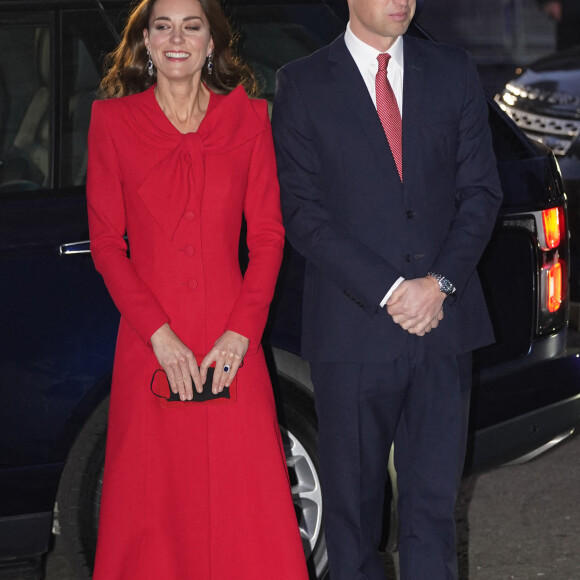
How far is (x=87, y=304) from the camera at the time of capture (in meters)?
3.88

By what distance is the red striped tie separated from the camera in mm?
3479

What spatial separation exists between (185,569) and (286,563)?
10.1 inches

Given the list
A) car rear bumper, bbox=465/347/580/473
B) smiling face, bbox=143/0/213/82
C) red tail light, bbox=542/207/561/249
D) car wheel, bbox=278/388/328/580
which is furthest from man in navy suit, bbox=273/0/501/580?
red tail light, bbox=542/207/561/249

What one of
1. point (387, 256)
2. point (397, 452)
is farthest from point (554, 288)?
point (387, 256)

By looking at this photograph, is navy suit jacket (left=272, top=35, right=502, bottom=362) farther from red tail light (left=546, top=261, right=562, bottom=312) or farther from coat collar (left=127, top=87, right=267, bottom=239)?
red tail light (left=546, top=261, right=562, bottom=312)

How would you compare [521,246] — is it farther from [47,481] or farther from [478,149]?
[47,481]

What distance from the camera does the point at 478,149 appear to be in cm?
354

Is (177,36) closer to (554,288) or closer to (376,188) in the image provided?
(376,188)

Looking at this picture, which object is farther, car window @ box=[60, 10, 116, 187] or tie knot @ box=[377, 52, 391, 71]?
car window @ box=[60, 10, 116, 187]

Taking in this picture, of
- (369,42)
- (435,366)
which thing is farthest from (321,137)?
(435,366)

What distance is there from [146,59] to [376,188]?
67cm

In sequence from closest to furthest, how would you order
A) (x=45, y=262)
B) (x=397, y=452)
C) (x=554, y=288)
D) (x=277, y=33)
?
(x=397, y=452)
(x=45, y=262)
(x=277, y=33)
(x=554, y=288)

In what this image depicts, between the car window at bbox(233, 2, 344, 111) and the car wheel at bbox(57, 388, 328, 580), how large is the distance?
1048 mm

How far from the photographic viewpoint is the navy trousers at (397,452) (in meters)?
3.54
